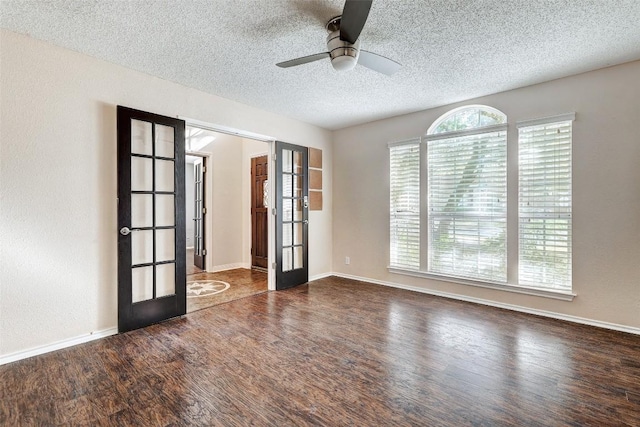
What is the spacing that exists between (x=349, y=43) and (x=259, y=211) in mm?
4233

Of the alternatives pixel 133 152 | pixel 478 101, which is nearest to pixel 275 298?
pixel 133 152

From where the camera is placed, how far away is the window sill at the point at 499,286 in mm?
3221

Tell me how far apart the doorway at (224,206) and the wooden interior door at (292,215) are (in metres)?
0.73

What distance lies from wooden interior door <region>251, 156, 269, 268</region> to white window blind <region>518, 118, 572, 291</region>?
A: 162 inches

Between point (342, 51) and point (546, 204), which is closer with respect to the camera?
point (342, 51)

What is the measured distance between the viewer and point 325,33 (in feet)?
7.90

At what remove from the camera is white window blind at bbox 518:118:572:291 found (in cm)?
321

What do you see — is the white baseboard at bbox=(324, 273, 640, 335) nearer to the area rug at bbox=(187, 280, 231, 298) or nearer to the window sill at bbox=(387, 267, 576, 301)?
the window sill at bbox=(387, 267, 576, 301)

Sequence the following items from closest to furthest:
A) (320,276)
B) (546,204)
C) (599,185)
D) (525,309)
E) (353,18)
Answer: (353,18) → (599,185) → (546,204) → (525,309) → (320,276)

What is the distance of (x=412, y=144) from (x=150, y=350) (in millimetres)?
4039

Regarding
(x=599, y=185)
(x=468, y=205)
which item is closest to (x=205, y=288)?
(x=468, y=205)

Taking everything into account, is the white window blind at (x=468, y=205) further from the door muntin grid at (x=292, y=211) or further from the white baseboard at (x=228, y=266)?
the white baseboard at (x=228, y=266)

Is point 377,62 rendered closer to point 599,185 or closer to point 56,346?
point 599,185

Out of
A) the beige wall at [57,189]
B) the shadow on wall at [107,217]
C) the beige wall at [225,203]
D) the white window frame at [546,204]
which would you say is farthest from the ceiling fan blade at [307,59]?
the beige wall at [225,203]
